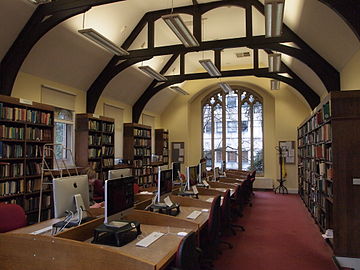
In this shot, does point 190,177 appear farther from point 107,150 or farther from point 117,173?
point 107,150

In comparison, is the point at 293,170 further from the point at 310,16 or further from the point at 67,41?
the point at 67,41

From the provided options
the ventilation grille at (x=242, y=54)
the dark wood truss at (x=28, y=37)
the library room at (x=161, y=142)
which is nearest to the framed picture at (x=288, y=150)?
the library room at (x=161, y=142)

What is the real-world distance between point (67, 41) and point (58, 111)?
163cm

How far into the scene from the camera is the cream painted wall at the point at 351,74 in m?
4.80

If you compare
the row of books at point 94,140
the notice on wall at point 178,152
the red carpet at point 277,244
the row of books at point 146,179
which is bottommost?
the red carpet at point 277,244

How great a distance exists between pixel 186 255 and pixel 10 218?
206cm

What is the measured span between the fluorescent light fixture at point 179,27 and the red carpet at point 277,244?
3.49m

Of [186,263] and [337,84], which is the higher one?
[337,84]

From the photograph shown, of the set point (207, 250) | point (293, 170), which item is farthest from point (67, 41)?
point (293, 170)

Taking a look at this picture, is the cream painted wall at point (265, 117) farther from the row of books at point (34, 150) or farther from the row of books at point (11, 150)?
the row of books at point (11, 150)

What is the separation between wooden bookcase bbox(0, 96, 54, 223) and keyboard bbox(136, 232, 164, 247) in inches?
122

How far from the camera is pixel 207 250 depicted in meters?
3.42

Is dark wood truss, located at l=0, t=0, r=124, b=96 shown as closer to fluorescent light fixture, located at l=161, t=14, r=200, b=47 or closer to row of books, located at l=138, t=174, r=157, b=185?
fluorescent light fixture, located at l=161, t=14, r=200, b=47

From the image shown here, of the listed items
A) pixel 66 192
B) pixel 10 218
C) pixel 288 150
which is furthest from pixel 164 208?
pixel 288 150
